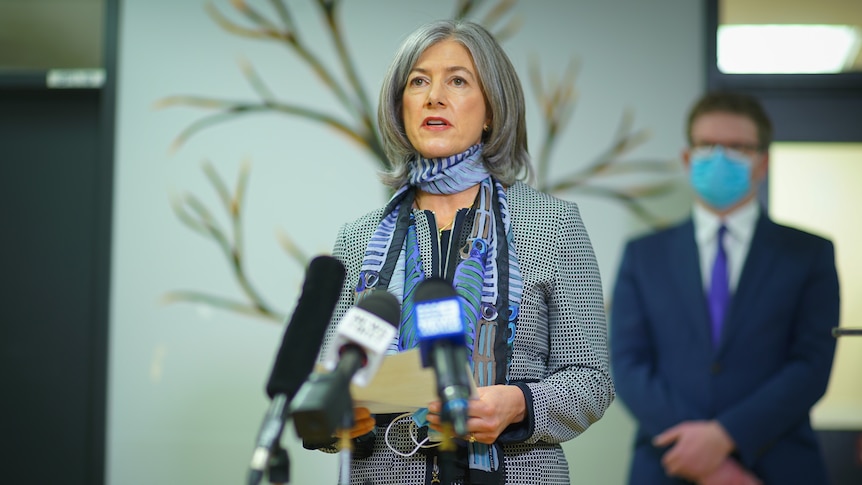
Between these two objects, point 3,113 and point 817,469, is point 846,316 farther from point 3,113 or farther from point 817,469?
point 3,113

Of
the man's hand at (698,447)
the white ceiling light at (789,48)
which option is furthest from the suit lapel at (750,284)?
the white ceiling light at (789,48)

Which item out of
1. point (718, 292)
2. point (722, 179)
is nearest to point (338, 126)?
point (722, 179)

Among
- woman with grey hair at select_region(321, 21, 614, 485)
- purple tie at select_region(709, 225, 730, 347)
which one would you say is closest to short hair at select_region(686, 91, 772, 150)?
purple tie at select_region(709, 225, 730, 347)

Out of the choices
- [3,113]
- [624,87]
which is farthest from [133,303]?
[624,87]

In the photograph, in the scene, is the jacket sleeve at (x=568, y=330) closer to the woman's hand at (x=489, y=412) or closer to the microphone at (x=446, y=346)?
the woman's hand at (x=489, y=412)

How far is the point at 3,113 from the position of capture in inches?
173

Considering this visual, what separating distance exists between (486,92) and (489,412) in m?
0.66

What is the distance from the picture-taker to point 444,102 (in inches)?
73.2

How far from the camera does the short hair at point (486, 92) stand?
1.90 meters

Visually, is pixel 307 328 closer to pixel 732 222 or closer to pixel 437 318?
pixel 437 318

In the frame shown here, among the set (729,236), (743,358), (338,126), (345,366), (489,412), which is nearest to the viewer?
(345,366)

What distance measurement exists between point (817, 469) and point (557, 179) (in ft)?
4.97

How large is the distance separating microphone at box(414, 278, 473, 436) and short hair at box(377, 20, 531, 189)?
2.38ft

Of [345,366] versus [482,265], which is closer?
[345,366]
